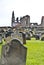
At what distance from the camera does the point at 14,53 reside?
33.6 feet

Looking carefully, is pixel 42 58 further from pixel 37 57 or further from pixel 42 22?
pixel 42 22

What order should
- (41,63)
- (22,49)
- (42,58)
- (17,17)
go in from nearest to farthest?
1. (22,49)
2. (41,63)
3. (42,58)
4. (17,17)

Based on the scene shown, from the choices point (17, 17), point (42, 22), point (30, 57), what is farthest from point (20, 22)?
point (30, 57)

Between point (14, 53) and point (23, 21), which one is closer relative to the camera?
point (14, 53)

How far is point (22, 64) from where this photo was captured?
1026 centimetres

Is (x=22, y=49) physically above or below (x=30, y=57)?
above

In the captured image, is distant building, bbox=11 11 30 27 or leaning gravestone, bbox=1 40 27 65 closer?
leaning gravestone, bbox=1 40 27 65

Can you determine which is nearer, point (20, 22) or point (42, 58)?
point (42, 58)

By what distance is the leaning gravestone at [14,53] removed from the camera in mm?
10109

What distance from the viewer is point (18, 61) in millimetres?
10297

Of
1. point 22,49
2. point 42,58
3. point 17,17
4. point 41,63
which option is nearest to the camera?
point 22,49

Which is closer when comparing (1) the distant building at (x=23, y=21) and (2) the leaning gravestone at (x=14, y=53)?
(2) the leaning gravestone at (x=14, y=53)

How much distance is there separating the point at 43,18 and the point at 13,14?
29.9 feet

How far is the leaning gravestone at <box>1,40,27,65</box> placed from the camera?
10.1m
